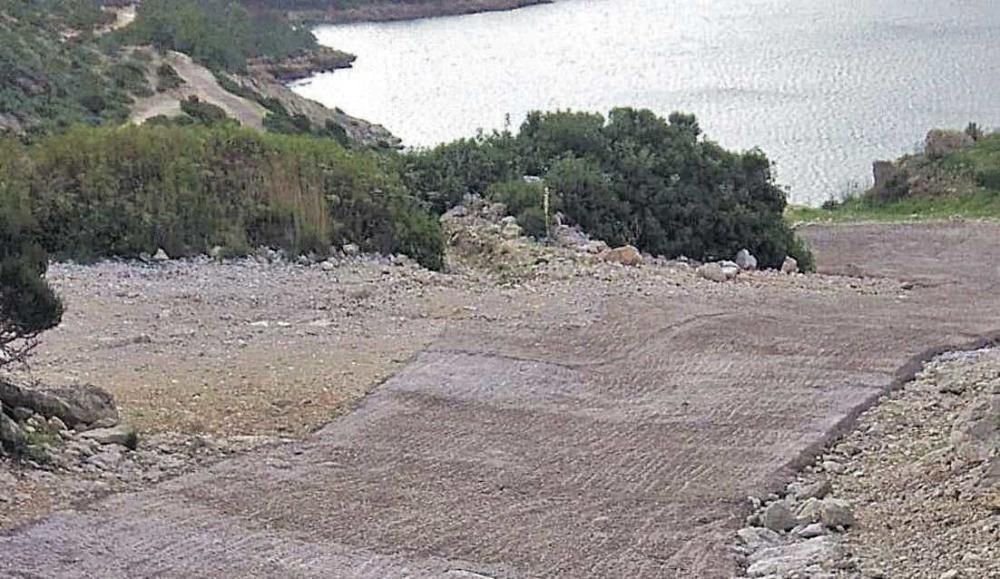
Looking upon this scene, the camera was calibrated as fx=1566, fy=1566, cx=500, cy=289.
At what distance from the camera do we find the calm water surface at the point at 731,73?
44594mm

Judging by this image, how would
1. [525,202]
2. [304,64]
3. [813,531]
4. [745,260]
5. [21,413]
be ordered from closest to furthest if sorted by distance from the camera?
[813,531]
[21,413]
[525,202]
[745,260]
[304,64]

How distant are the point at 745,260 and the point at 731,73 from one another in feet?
126

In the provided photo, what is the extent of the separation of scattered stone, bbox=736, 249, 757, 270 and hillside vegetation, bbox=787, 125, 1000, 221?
10.8 meters

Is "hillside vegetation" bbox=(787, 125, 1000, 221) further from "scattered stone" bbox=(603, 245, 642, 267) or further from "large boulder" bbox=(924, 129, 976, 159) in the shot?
"scattered stone" bbox=(603, 245, 642, 267)

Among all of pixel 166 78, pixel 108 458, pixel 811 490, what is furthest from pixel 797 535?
pixel 166 78

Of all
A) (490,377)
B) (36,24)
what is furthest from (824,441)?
(36,24)

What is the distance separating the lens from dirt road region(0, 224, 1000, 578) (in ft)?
22.1

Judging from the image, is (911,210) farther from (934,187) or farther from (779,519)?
(779,519)

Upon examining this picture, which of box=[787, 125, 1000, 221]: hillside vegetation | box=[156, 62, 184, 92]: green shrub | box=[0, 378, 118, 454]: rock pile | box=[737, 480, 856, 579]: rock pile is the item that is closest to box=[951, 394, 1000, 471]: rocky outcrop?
box=[737, 480, 856, 579]: rock pile

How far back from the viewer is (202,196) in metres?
14.7

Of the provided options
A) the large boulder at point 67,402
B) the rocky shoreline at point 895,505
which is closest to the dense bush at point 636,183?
the rocky shoreline at point 895,505

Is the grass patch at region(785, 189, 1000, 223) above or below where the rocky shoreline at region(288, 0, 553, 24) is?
below

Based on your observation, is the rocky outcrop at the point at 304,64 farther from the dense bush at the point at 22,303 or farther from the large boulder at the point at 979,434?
the large boulder at the point at 979,434

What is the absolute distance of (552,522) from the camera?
730cm
